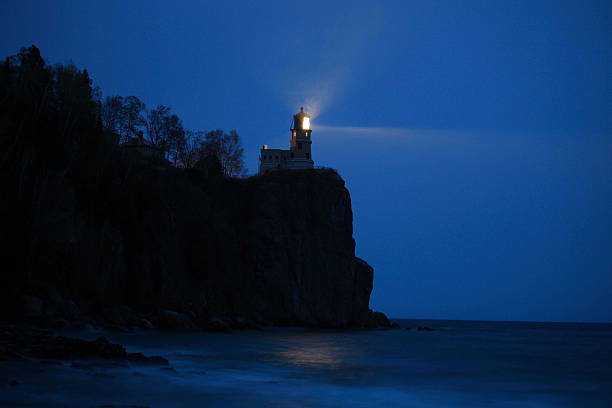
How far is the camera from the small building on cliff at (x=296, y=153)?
6081 centimetres

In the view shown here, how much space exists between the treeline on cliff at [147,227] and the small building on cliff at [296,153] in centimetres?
566

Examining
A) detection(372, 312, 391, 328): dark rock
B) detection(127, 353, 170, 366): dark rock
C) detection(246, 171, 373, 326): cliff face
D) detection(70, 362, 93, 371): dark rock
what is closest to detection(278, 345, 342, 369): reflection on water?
detection(127, 353, 170, 366): dark rock

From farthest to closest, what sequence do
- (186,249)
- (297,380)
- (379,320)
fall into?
(379,320)
(186,249)
(297,380)

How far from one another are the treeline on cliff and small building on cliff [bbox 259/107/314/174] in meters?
5.66

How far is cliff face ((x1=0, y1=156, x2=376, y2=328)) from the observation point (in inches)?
1074

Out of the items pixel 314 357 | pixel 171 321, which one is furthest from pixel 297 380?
pixel 171 321

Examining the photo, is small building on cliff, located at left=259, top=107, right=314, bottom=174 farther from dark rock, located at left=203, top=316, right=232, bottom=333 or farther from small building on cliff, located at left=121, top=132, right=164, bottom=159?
dark rock, located at left=203, top=316, right=232, bottom=333

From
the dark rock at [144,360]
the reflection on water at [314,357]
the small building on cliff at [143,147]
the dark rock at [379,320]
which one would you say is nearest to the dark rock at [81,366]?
the dark rock at [144,360]

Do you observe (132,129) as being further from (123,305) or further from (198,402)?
(198,402)

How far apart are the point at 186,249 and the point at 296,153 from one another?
24869 millimetres

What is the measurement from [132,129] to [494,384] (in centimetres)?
4058

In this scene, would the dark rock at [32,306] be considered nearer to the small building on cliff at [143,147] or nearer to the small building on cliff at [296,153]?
the small building on cliff at [143,147]

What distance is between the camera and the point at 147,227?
37812 mm

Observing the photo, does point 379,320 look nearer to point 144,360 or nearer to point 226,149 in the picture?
point 226,149
